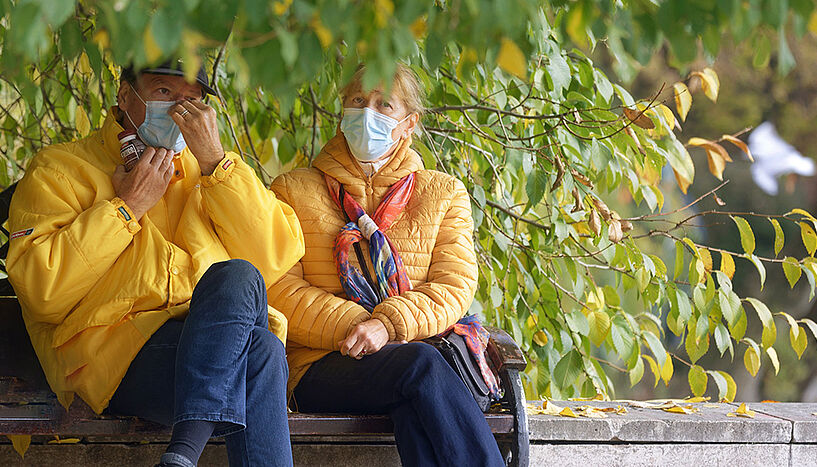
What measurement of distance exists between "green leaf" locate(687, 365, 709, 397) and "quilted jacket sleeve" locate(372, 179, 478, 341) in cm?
117

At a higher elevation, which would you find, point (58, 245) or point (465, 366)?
point (58, 245)

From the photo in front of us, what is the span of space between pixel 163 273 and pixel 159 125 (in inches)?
17.1

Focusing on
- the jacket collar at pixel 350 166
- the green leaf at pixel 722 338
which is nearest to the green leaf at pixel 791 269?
the green leaf at pixel 722 338

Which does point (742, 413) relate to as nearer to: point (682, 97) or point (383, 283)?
point (682, 97)

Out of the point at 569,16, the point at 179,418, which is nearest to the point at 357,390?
the point at 179,418

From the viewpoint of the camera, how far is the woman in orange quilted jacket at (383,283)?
8.55 feet

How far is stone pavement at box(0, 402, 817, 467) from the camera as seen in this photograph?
2.91 m

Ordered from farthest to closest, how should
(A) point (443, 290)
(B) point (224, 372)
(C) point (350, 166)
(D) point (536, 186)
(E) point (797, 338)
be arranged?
(E) point (797, 338) < (D) point (536, 186) < (C) point (350, 166) < (A) point (443, 290) < (B) point (224, 372)

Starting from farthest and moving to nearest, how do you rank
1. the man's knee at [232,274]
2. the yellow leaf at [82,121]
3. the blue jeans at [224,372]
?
the yellow leaf at [82,121], the man's knee at [232,274], the blue jeans at [224,372]

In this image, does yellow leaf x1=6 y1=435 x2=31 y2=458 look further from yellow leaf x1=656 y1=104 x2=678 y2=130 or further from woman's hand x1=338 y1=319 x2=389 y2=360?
yellow leaf x1=656 y1=104 x2=678 y2=130

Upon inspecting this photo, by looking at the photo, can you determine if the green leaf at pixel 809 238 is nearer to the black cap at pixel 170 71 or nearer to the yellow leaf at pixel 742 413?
the yellow leaf at pixel 742 413

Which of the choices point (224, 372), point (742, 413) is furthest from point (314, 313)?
point (742, 413)

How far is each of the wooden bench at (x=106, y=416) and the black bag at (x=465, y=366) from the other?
57 mm

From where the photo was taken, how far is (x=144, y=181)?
2594 mm
